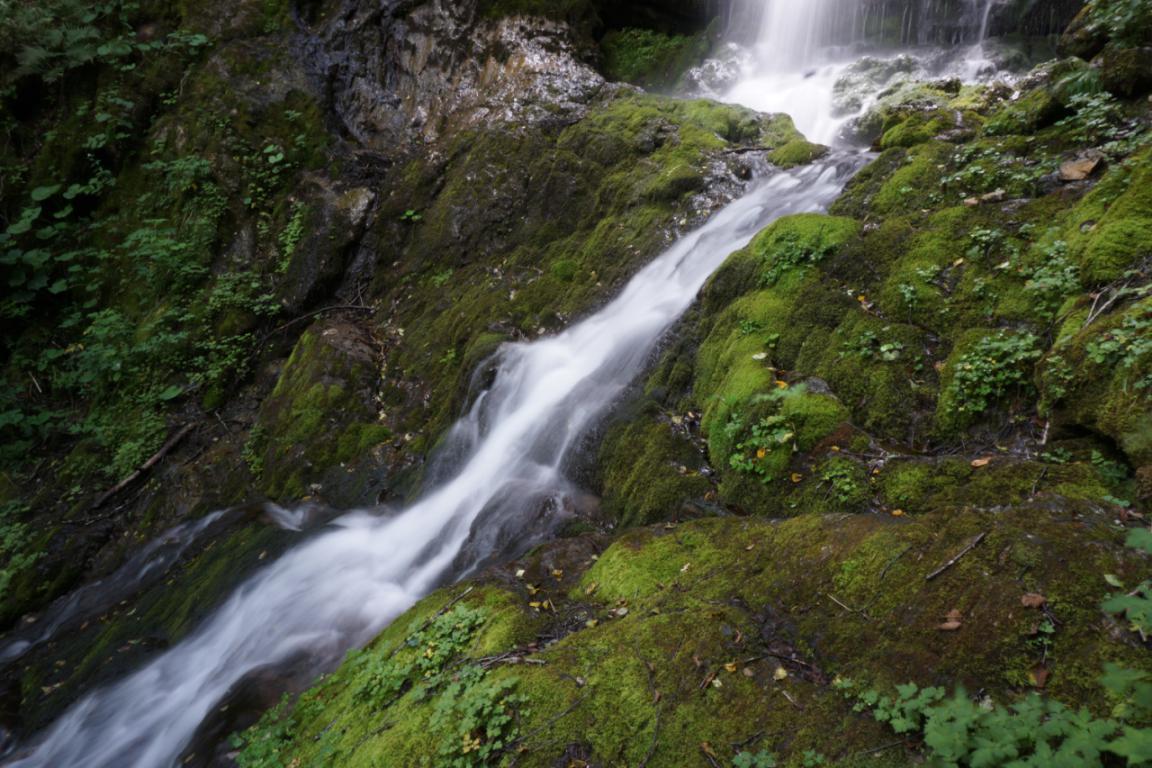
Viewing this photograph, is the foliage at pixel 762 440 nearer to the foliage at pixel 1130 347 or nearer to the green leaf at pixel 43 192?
the foliage at pixel 1130 347

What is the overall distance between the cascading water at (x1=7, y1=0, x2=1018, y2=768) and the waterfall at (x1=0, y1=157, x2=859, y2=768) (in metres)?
0.01

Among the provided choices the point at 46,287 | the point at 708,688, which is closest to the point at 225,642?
the point at 708,688

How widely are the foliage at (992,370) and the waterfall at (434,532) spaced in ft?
9.03

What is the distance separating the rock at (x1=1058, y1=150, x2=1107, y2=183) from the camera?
13.7ft

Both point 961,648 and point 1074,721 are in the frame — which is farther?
point 961,648

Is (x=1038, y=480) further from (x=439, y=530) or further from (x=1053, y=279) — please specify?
(x=439, y=530)

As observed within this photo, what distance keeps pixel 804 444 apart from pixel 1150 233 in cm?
210

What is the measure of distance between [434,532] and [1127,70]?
662 cm

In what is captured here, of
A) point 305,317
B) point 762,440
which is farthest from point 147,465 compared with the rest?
point 762,440

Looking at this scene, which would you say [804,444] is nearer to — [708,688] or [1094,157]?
[708,688]

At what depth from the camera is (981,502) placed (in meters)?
2.93

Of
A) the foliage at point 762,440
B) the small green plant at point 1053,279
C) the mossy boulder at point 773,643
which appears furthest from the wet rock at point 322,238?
the small green plant at point 1053,279

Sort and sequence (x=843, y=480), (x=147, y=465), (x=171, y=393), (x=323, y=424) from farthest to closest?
(x=171, y=393), (x=147, y=465), (x=323, y=424), (x=843, y=480)

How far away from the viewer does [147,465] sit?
9.01 metres
